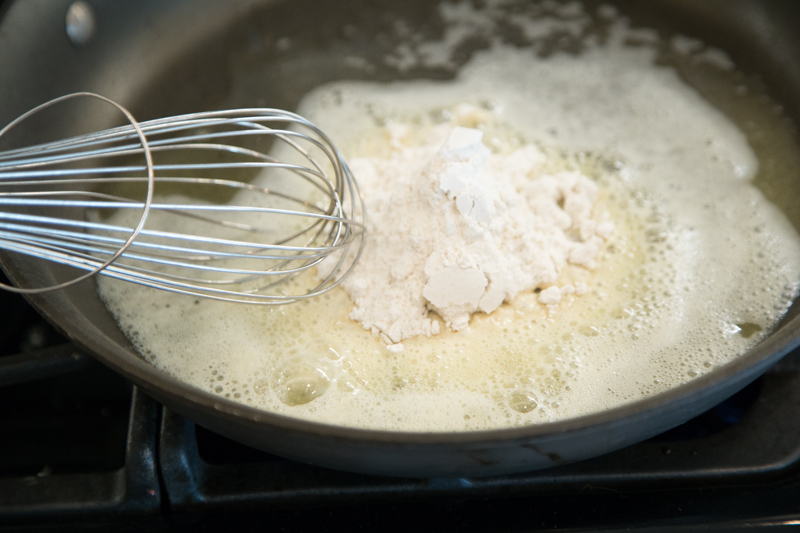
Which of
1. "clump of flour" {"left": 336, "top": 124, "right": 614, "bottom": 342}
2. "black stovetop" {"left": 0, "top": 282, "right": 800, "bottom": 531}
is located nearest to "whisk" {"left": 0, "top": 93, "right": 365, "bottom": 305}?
"clump of flour" {"left": 336, "top": 124, "right": 614, "bottom": 342}

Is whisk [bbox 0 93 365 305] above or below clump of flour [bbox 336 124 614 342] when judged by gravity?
below

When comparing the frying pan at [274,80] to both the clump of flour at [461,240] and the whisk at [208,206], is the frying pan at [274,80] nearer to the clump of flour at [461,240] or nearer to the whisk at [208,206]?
the whisk at [208,206]

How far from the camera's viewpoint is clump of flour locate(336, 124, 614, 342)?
0.53 meters

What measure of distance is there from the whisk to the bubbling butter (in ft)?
0.11

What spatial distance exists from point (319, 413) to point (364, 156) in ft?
1.00

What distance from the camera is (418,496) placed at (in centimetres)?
48

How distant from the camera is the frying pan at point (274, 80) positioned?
370 mm

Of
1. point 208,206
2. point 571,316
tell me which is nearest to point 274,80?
point 208,206

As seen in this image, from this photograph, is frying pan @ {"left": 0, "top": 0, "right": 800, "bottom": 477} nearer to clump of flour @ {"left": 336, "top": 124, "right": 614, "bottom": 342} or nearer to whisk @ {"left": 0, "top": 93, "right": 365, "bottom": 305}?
whisk @ {"left": 0, "top": 93, "right": 365, "bottom": 305}

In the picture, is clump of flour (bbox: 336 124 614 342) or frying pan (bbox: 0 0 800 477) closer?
frying pan (bbox: 0 0 800 477)

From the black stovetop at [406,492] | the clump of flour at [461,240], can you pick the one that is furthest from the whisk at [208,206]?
the black stovetop at [406,492]

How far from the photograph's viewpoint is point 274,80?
2.48ft

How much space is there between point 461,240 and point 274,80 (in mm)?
365

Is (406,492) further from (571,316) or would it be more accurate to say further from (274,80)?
(274,80)
